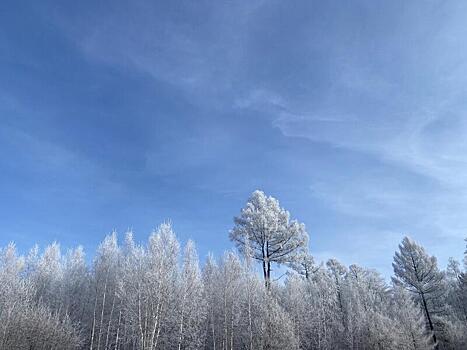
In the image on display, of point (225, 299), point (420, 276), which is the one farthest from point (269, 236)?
point (420, 276)

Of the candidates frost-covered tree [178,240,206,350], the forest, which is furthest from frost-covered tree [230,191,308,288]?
frost-covered tree [178,240,206,350]

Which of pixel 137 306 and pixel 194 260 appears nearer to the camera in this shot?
pixel 137 306

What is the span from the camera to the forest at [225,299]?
19328 mm

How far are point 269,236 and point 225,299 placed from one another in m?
5.46

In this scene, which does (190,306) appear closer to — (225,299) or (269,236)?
(225,299)

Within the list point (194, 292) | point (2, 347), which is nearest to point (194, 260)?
point (194, 292)

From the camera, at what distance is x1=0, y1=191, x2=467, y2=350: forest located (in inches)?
761

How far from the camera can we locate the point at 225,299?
22.2m

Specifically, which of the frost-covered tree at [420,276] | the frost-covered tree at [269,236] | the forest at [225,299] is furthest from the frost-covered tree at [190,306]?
the frost-covered tree at [420,276]

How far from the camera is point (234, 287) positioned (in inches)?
889

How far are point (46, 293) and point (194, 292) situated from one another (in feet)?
59.0

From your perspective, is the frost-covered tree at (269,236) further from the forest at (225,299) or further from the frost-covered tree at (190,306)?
the frost-covered tree at (190,306)

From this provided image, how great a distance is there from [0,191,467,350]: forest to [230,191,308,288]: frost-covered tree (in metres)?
0.07

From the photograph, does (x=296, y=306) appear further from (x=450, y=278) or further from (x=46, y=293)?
(x=450, y=278)
